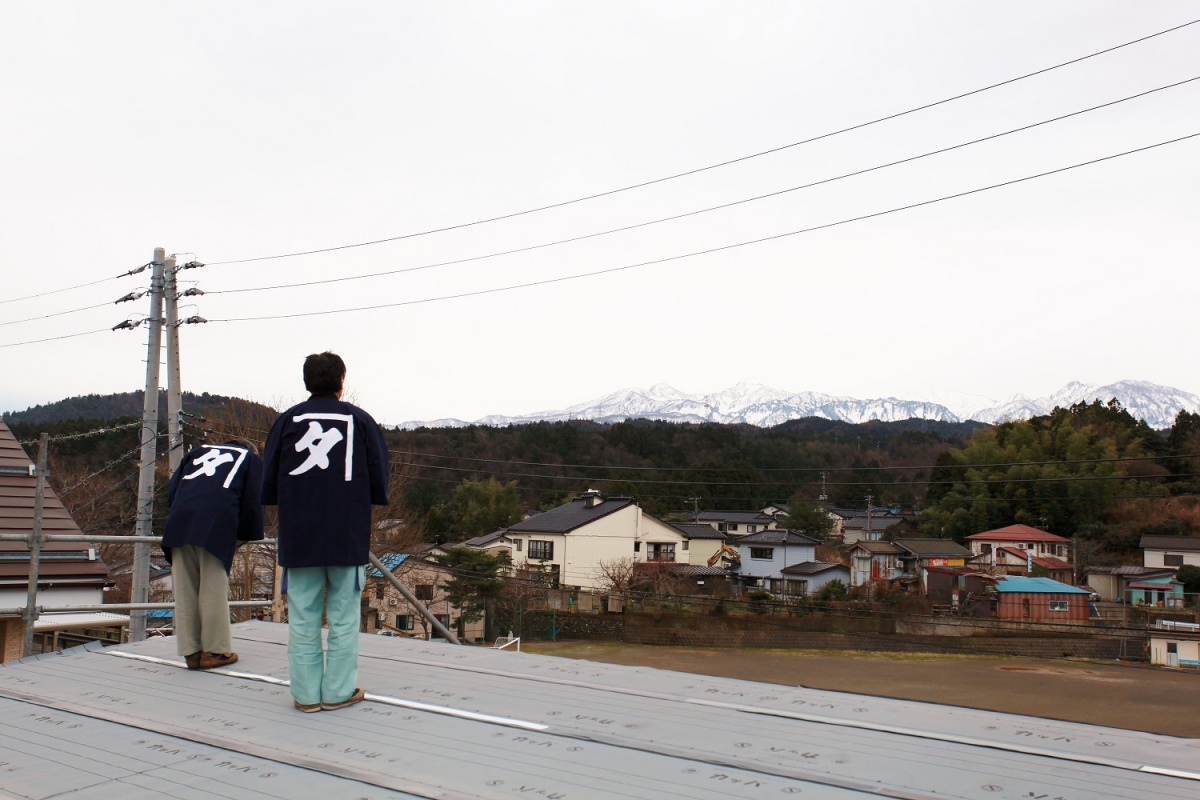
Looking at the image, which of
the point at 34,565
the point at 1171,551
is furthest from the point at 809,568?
the point at 34,565

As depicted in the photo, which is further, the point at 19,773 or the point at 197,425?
the point at 197,425

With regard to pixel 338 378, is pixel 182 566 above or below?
below

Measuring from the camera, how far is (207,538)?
4062 millimetres

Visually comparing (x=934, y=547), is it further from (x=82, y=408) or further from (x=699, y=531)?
(x=82, y=408)

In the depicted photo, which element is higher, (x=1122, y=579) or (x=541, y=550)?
(x=541, y=550)

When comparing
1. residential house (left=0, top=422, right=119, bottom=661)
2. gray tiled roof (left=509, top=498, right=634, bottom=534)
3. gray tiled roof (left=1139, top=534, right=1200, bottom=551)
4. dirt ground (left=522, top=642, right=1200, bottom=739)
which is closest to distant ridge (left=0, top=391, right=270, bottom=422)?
gray tiled roof (left=509, top=498, right=634, bottom=534)

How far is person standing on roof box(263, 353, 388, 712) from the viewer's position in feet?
10.8

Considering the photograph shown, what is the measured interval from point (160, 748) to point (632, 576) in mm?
34790

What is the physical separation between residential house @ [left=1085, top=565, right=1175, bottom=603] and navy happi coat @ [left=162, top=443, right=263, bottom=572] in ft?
132

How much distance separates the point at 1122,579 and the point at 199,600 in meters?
41.4

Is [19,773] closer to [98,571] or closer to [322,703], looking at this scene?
[322,703]

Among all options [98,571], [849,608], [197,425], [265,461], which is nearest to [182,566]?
[265,461]

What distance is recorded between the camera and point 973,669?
2552cm

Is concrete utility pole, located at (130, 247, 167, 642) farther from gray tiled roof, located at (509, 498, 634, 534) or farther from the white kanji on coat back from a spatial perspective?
gray tiled roof, located at (509, 498, 634, 534)
